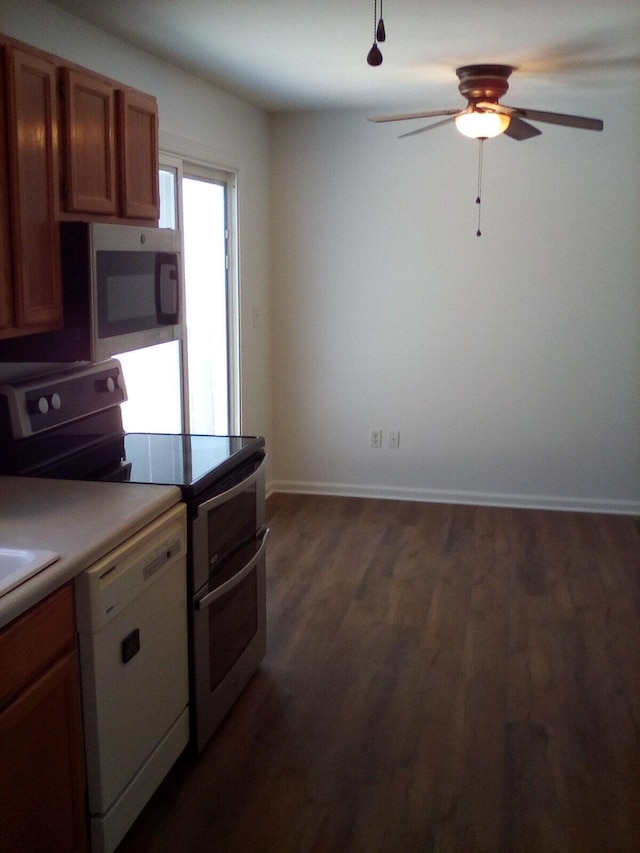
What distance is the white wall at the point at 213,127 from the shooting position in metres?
2.94

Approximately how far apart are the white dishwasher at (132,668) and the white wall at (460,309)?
3075 millimetres

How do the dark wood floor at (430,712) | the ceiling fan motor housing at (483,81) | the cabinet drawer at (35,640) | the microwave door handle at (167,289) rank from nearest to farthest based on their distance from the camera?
the cabinet drawer at (35,640) < the dark wood floor at (430,712) < the microwave door handle at (167,289) < the ceiling fan motor housing at (483,81)

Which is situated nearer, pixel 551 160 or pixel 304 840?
pixel 304 840

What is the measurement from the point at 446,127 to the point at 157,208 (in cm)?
257

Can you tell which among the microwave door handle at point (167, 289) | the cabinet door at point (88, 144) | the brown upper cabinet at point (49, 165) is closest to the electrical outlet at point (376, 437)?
the microwave door handle at point (167, 289)

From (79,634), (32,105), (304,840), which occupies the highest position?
(32,105)

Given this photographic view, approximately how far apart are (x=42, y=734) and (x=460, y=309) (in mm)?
3863

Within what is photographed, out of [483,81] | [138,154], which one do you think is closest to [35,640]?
[138,154]

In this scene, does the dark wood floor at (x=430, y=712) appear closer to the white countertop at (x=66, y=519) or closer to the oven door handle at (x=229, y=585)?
the oven door handle at (x=229, y=585)

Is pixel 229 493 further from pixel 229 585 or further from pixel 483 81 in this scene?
pixel 483 81

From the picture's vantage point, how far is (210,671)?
2.62 m

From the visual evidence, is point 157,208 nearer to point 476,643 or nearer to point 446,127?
point 476,643

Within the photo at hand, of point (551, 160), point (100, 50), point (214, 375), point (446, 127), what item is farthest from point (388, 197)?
point (100, 50)

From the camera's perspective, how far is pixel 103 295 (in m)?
2.49
